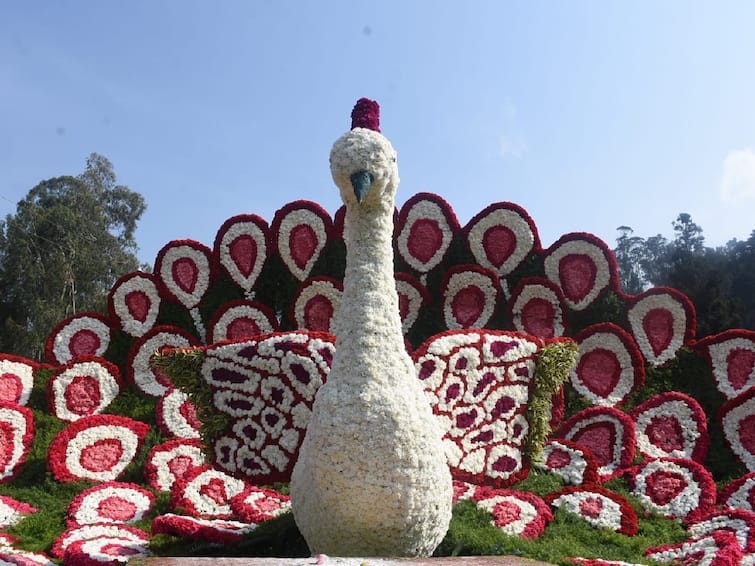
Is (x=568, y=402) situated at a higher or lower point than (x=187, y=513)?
higher

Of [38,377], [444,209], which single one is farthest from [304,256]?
[38,377]

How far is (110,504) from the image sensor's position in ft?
22.0

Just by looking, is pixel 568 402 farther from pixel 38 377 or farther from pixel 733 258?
pixel 733 258

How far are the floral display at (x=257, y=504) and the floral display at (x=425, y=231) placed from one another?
437 cm

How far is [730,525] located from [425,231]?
18.3 feet

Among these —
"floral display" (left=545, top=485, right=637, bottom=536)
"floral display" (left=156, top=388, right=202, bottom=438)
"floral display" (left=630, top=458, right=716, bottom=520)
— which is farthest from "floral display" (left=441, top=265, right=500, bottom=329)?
"floral display" (left=156, top=388, right=202, bottom=438)

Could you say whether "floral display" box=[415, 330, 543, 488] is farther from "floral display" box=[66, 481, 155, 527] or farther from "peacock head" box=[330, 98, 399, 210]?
"floral display" box=[66, 481, 155, 527]

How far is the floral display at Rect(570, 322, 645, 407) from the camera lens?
910cm

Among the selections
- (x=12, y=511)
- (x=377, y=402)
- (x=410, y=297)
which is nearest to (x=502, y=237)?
(x=410, y=297)

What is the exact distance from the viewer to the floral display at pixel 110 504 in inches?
251

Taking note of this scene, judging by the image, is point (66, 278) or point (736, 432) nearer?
point (736, 432)

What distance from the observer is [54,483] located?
729cm

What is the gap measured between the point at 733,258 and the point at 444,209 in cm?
2466

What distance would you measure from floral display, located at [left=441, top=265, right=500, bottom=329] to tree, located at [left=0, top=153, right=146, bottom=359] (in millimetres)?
18632
